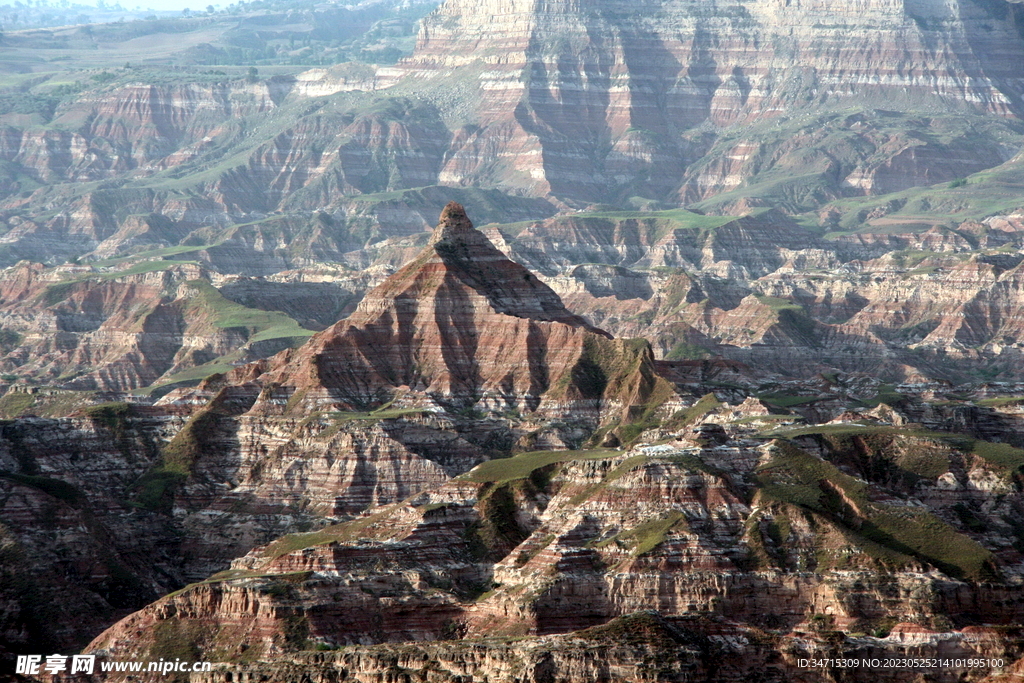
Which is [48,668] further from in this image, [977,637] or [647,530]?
[977,637]

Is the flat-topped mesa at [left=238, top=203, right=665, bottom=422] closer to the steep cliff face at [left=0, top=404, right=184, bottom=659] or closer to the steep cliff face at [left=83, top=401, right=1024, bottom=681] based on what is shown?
the steep cliff face at [left=0, top=404, right=184, bottom=659]

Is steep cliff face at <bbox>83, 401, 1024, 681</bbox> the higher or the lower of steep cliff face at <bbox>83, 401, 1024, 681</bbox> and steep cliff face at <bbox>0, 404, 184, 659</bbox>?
the higher

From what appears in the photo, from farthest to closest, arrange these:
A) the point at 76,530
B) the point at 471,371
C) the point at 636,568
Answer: the point at 471,371, the point at 76,530, the point at 636,568

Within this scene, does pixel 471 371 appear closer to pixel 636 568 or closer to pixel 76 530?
pixel 76 530

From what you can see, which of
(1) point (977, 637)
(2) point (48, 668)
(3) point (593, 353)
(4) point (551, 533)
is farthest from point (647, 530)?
(3) point (593, 353)

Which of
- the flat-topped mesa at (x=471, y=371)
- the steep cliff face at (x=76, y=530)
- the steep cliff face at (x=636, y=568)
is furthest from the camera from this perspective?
the flat-topped mesa at (x=471, y=371)

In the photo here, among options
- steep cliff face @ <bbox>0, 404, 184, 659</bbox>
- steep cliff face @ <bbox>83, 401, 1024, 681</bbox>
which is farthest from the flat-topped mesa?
steep cliff face @ <bbox>83, 401, 1024, 681</bbox>

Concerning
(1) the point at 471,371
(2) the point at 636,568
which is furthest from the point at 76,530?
(1) the point at 471,371

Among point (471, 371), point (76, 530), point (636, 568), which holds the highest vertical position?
point (636, 568)

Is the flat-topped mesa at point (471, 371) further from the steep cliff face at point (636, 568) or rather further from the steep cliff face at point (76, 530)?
the steep cliff face at point (636, 568)

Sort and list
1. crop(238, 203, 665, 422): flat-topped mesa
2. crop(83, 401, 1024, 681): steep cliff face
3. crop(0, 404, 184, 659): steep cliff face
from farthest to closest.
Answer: crop(238, 203, 665, 422): flat-topped mesa
crop(0, 404, 184, 659): steep cliff face
crop(83, 401, 1024, 681): steep cliff face

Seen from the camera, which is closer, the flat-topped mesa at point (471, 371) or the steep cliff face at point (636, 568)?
the steep cliff face at point (636, 568)

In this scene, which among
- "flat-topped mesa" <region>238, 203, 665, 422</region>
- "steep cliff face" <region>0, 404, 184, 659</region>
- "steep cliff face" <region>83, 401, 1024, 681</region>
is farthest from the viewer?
"flat-topped mesa" <region>238, 203, 665, 422</region>

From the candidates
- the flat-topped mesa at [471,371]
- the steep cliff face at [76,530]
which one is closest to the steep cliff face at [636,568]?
the steep cliff face at [76,530]
